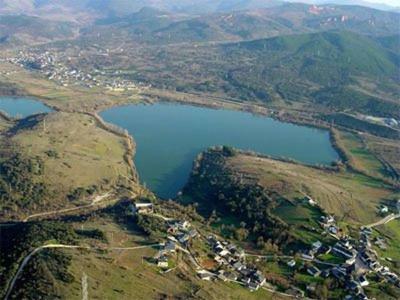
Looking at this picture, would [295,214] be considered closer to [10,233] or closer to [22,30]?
[10,233]

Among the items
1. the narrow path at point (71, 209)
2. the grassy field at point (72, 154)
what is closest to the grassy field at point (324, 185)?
the grassy field at point (72, 154)

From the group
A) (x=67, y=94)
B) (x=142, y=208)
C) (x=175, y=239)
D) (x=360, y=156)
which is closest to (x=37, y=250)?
(x=175, y=239)

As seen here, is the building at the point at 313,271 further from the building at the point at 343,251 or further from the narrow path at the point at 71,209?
the narrow path at the point at 71,209

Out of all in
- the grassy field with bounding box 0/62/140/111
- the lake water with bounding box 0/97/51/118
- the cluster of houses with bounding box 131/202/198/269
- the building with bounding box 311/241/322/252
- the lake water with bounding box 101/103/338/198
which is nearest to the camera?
the cluster of houses with bounding box 131/202/198/269

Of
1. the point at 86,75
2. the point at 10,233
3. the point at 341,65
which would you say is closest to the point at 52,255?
the point at 10,233

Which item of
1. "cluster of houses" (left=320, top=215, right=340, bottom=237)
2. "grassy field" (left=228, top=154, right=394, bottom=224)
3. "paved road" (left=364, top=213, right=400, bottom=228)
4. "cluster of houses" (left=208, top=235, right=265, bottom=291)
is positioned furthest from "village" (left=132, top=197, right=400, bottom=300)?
"grassy field" (left=228, top=154, right=394, bottom=224)

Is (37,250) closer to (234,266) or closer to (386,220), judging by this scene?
(234,266)

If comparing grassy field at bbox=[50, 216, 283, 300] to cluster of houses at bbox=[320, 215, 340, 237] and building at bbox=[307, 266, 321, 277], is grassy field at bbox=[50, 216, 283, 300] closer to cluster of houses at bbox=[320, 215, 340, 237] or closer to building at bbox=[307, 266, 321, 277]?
building at bbox=[307, 266, 321, 277]
